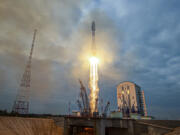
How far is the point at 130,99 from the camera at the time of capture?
64.6 meters

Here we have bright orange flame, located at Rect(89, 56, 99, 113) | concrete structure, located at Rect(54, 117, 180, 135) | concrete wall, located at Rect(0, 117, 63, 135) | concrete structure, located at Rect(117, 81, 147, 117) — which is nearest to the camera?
concrete structure, located at Rect(54, 117, 180, 135)

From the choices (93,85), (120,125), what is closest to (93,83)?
(93,85)

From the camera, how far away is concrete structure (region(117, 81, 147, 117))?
62.7 metres

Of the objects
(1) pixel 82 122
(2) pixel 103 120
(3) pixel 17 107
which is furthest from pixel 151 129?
(3) pixel 17 107

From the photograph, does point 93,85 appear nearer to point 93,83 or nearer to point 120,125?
point 93,83

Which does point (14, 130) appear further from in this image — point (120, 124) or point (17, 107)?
point (17, 107)

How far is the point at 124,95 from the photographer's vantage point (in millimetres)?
67625

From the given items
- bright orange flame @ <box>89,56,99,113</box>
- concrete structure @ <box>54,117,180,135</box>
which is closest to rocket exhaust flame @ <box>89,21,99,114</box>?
bright orange flame @ <box>89,56,99,113</box>

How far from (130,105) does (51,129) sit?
4038cm

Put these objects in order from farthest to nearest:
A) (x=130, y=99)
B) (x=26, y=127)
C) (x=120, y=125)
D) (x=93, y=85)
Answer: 1. (x=130, y=99)
2. (x=93, y=85)
3. (x=26, y=127)
4. (x=120, y=125)

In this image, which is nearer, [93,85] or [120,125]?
[120,125]

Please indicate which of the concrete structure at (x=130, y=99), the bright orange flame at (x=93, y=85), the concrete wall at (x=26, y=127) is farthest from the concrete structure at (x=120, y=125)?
the concrete structure at (x=130, y=99)

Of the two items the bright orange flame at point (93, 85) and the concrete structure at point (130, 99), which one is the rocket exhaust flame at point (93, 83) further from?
the concrete structure at point (130, 99)

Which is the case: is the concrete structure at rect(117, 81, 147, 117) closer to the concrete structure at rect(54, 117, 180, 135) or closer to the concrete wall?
the concrete structure at rect(54, 117, 180, 135)
